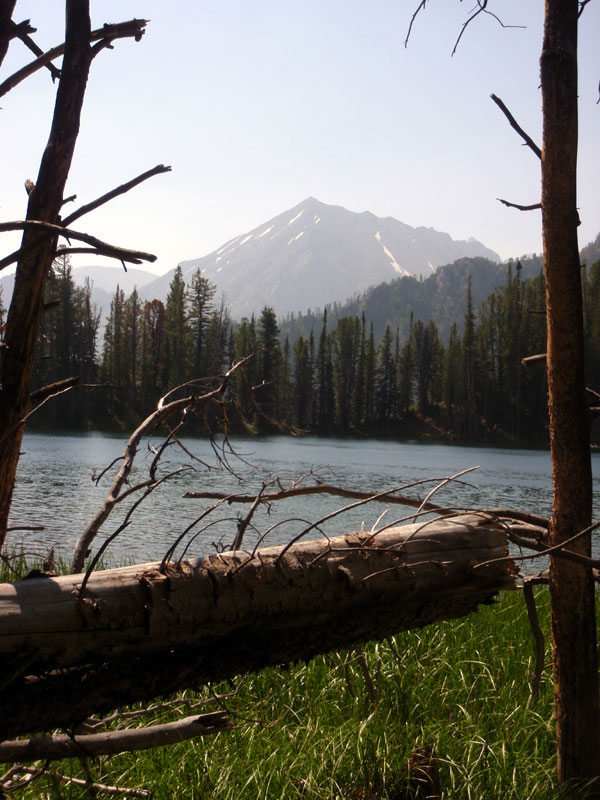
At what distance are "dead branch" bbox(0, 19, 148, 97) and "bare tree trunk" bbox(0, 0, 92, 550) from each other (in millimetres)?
49

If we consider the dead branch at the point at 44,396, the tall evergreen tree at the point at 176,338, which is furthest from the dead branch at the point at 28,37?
the tall evergreen tree at the point at 176,338

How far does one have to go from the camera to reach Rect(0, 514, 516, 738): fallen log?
1.63 metres

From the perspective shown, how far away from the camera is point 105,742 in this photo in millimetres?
2152

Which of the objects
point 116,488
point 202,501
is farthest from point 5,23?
point 202,501

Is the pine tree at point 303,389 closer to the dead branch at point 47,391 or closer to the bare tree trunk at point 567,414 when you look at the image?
the bare tree trunk at point 567,414

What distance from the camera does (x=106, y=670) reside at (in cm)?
170

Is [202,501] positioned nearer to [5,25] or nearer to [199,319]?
[5,25]

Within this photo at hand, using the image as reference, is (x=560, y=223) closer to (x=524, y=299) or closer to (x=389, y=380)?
(x=389, y=380)

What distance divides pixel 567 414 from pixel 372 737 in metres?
1.93

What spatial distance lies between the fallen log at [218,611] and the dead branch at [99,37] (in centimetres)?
153

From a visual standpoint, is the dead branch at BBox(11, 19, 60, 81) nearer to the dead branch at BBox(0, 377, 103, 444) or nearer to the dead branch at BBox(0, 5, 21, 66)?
the dead branch at BBox(0, 5, 21, 66)

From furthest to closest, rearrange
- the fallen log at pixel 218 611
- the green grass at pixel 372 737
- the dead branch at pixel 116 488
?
the green grass at pixel 372 737, the dead branch at pixel 116 488, the fallen log at pixel 218 611

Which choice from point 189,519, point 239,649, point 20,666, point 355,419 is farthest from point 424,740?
point 355,419

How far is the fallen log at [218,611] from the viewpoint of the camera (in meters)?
1.63
